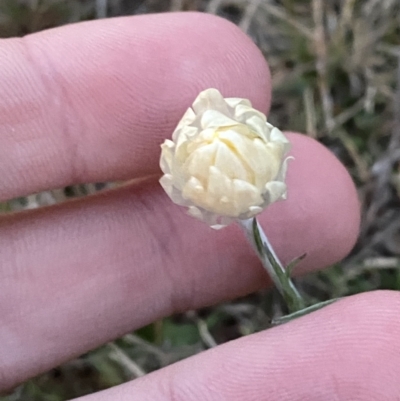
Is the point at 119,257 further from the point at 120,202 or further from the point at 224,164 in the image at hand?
the point at 224,164

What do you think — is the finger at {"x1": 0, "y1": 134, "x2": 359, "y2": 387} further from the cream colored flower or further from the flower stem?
the cream colored flower

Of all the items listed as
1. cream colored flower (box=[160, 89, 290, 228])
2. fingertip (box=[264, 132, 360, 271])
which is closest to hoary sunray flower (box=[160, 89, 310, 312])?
cream colored flower (box=[160, 89, 290, 228])

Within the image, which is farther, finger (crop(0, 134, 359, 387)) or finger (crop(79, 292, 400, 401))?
finger (crop(0, 134, 359, 387))

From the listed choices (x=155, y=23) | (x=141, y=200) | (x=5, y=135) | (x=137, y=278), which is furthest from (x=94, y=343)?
(x=155, y=23)

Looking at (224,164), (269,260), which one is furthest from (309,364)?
(224,164)

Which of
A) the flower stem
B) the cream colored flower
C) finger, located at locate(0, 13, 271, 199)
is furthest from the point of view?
finger, located at locate(0, 13, 271, 199)

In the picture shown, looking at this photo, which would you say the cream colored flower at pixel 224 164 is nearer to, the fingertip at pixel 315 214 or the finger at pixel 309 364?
the finger at pixel 309 364
